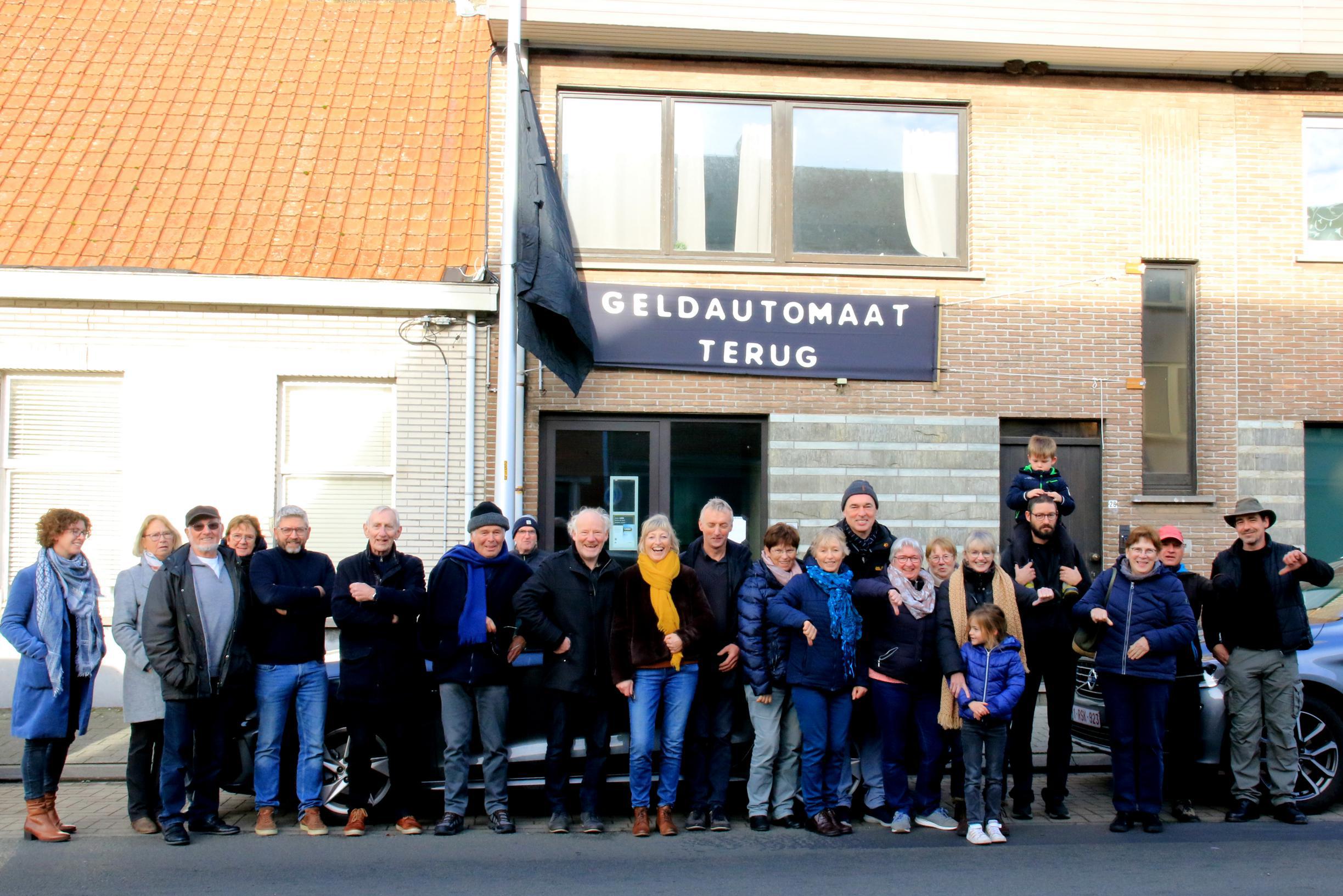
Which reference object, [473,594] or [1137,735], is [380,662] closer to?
[473,594]

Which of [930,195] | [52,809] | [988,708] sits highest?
[930,195]

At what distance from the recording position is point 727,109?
11086mm

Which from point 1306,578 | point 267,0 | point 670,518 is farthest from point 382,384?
point 1306,578

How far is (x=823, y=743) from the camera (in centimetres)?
653

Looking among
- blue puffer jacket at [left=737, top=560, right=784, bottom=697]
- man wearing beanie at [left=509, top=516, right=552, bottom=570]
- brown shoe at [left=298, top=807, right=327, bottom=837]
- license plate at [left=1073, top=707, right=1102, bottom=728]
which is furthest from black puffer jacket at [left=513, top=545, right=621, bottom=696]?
license plate at [left=1073, top=707, right=1102, bottom=728]

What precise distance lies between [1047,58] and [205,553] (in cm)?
872

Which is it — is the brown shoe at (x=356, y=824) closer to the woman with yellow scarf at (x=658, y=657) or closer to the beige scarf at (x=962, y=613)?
the woman with yellow scarf at (x=658, y=657)

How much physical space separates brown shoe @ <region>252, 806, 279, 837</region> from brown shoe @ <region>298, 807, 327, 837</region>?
0.15m

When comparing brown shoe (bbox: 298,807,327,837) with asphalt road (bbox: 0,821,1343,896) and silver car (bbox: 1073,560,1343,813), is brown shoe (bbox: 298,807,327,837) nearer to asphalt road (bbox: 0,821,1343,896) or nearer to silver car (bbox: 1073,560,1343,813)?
asphalt road (bbox: 0,821,1343,896)

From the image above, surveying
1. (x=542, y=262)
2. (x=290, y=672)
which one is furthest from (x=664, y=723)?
(x=542, y=262)

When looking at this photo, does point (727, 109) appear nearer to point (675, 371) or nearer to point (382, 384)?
point (675, 371)

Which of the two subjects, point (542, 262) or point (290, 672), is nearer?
point (290, 672)

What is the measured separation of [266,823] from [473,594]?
1.70 meters

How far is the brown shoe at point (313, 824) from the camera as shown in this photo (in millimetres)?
6488
